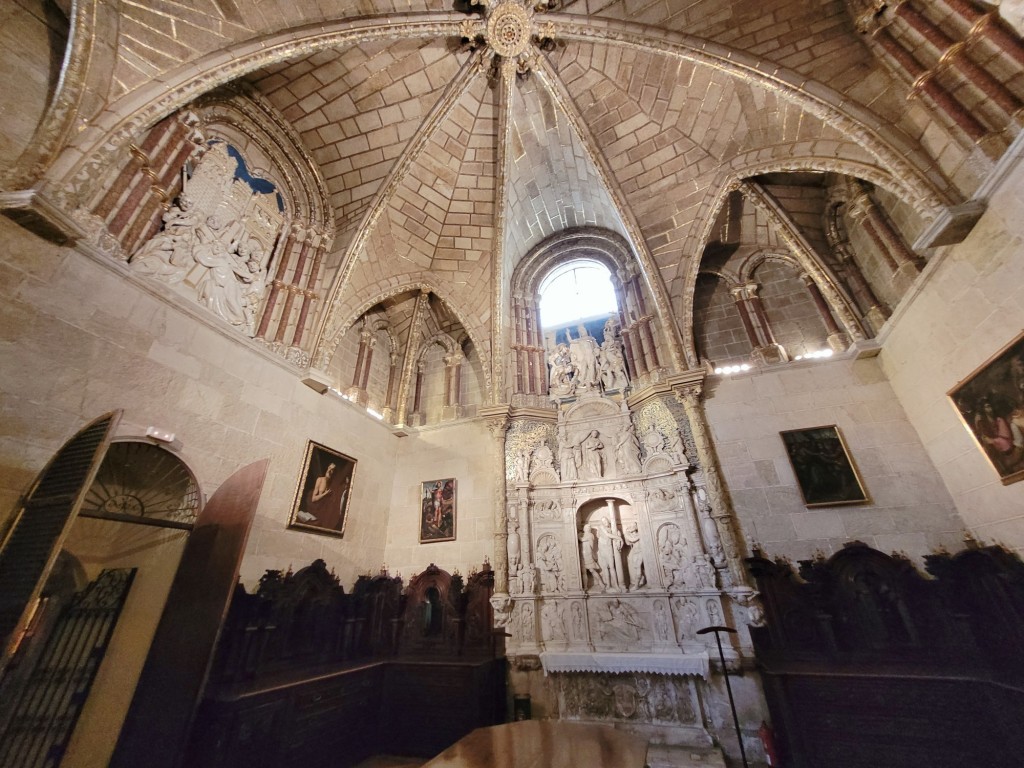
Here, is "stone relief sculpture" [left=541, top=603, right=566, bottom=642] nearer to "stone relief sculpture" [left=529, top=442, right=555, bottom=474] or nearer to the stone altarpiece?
the stone altarpiece

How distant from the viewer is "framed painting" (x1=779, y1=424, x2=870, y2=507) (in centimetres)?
634

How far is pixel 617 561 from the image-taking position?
7.29 m

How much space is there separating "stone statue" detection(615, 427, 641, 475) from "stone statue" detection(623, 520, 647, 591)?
100 centimetres

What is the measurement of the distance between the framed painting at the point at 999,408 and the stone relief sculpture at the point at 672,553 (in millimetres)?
4054

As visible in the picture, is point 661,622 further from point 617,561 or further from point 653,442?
point 653,442

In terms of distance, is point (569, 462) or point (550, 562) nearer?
point (550, 562)

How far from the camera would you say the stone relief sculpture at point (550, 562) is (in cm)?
737

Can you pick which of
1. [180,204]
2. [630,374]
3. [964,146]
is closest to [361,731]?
[630,374]

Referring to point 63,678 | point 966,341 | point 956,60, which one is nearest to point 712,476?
point 966,341

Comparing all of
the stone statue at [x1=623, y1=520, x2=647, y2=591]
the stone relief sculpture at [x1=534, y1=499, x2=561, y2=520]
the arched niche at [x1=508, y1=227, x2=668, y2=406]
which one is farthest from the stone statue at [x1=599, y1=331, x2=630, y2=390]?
the stone statue at [x1=623, y1=520, x2=647, y2=591]

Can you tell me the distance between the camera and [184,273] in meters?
5.69

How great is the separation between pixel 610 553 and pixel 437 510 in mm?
3726

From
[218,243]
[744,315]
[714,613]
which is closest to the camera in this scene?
[714,613]

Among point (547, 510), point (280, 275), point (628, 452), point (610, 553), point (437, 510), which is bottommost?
point (610, 553)
